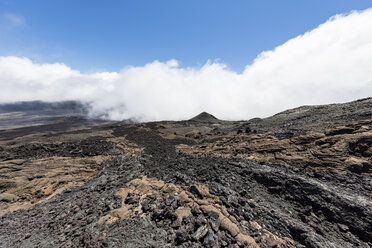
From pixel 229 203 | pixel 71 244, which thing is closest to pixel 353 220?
pixel 229 203

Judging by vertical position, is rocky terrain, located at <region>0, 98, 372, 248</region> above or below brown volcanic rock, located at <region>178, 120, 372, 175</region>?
below

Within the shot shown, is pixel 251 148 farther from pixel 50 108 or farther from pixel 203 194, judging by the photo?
pixel 50 108

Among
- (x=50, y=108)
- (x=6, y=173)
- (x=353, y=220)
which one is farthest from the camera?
(x=50, y=108)

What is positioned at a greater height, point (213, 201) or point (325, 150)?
point (325, 150)

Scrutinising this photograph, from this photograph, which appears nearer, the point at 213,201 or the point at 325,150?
the point at 213,201

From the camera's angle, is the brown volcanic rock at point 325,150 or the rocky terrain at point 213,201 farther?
the brown volcanic rock at point 325,150

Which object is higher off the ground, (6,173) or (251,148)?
(251,148)

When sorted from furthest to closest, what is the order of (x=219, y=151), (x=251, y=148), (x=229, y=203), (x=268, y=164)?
(x=219, y=151)
(x=251, y=148)
(x=268, y=164)
(x=229, y=203)

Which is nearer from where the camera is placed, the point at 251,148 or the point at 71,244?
the point at 71,244

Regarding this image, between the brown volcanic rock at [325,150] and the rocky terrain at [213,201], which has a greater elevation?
the brown volcanic rock at [325,150]

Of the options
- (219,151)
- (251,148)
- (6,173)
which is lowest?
(6,173)

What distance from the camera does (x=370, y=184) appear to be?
6.71 m

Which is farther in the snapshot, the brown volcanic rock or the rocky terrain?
the brown volcanic rock

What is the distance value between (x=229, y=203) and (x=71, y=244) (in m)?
6.02
